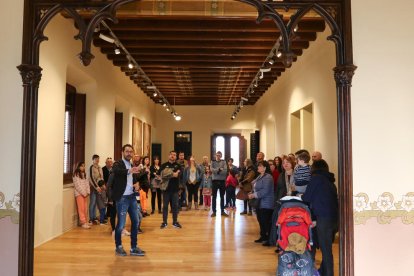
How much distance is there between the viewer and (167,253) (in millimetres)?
5680

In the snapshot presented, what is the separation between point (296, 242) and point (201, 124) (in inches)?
551

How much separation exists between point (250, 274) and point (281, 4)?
3.12 meters

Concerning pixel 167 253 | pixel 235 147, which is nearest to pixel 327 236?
pixel 167 253

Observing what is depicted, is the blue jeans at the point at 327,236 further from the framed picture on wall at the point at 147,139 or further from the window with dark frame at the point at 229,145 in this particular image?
the window with dark frame at the point at 229,145

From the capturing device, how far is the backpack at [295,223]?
13.7 ft

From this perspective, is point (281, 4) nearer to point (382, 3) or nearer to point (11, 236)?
point (382, 3)

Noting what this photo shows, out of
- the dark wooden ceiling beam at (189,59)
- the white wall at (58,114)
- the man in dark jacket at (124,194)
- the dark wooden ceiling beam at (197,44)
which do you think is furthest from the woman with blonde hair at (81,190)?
the dark wooden ceiling beam at (189,59)

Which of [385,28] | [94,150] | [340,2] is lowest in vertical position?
[94,150]

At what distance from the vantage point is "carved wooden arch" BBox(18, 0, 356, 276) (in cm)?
355

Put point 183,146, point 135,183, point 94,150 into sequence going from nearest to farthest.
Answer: point 135,183
point 94,150
point 183,146

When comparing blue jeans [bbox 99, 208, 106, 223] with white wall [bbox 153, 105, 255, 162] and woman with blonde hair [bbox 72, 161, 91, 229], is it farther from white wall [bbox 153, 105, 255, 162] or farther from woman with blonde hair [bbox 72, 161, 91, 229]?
white wall [bbox 153, 105, 255, 162]

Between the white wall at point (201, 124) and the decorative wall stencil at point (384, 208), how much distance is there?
1429 centimetres

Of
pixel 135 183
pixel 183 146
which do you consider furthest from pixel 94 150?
pixel 183 146

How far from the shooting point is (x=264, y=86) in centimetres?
1326
